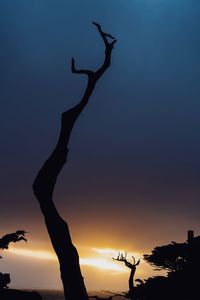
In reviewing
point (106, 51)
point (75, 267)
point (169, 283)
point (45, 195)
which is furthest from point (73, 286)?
point (169, 283)

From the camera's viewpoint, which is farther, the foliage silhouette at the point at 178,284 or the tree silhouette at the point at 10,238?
the tree silhouette at the point at 10,238

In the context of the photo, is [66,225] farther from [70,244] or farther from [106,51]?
[106,51]

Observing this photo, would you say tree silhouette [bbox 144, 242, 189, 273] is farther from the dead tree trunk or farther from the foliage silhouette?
the dead tree trunk

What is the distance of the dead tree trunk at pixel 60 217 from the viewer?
20.0 feet

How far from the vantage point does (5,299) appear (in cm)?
2850

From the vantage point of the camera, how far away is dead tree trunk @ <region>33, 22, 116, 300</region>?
6.10 metres

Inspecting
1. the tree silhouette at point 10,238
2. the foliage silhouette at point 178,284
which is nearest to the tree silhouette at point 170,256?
the foliage silhouette at point 178,284

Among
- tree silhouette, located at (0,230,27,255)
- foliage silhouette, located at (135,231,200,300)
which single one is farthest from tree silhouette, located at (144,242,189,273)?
tree silhouette, located at (0,230,27,255)

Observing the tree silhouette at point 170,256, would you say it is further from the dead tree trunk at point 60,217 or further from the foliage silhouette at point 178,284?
the dead tree trunk at point 60,217

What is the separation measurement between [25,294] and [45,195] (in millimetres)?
30421

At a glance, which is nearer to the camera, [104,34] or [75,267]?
[75,267]

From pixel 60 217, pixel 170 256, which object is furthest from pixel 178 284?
pixel 60 217

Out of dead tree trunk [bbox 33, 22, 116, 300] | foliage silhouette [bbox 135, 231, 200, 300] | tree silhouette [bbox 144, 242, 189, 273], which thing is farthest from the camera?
tree silhouette [bbox 144, 242, 189, 273]

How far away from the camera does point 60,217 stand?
6.31 m
